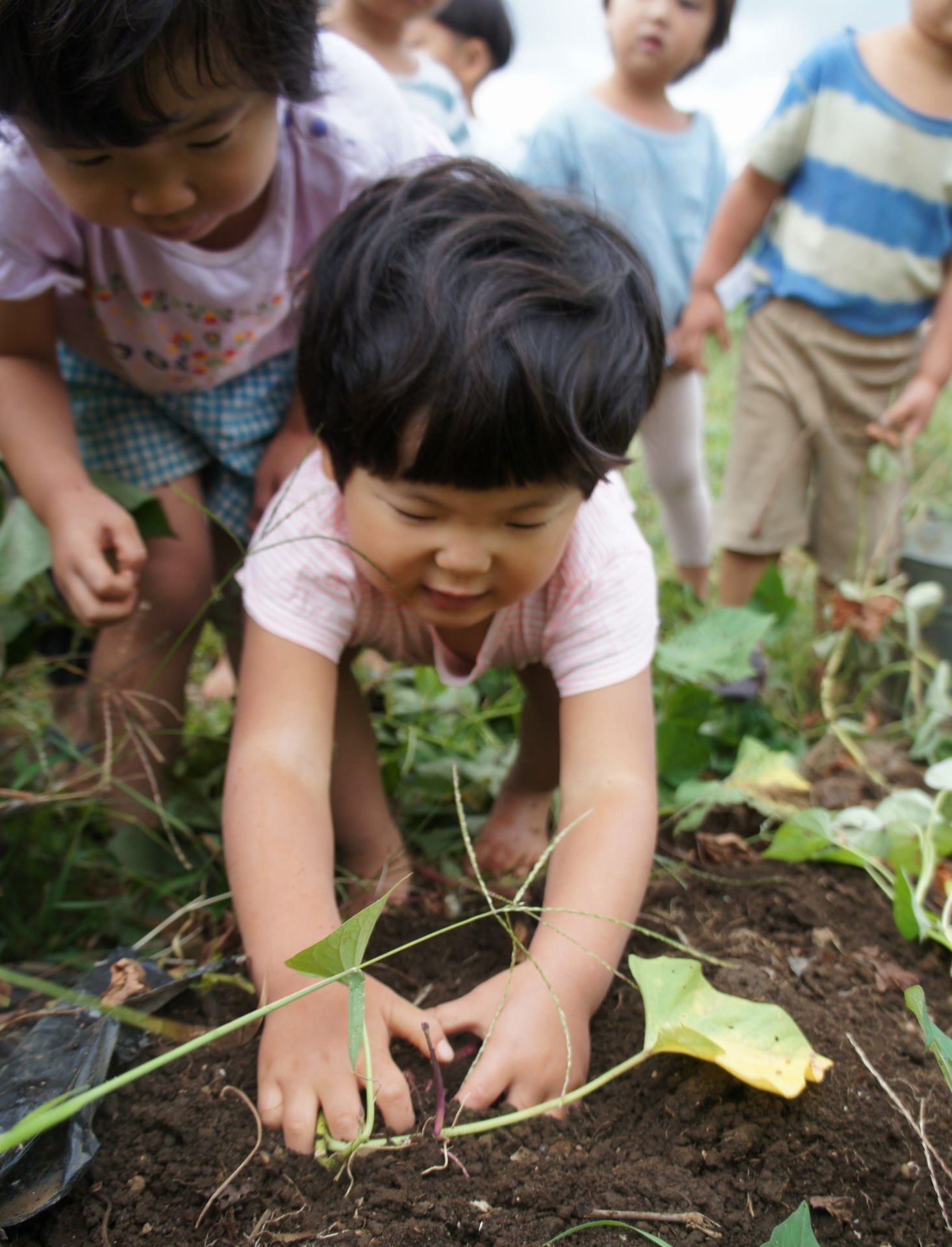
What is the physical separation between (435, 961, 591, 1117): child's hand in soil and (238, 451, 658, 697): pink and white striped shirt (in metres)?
0.38

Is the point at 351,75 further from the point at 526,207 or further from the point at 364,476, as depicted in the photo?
the point at 364,476

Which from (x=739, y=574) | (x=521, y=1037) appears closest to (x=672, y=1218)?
(x=521, y=1037)

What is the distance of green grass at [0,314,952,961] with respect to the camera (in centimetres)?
145

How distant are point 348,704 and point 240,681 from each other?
0.24 meters

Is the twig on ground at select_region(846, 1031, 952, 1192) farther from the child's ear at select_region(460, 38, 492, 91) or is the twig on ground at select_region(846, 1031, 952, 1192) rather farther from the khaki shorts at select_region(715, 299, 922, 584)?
the child's ear at select_region(460, 38, 492, 91)

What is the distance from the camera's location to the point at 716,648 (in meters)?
1.77

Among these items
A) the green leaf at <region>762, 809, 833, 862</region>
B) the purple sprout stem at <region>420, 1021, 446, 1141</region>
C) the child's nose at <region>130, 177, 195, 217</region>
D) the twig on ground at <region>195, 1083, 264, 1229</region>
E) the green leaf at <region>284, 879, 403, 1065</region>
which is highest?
the child's nose at <region>130, 177, 195, 217</region>

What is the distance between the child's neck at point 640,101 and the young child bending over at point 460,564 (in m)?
1.70

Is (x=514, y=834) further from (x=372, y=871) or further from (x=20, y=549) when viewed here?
(x=20, y=549)

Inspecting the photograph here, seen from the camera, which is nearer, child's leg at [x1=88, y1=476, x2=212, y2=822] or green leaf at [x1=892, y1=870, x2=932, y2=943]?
green leaf at [x1=892, y1=870, x2=932, y2=943]

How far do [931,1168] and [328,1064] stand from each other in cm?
53

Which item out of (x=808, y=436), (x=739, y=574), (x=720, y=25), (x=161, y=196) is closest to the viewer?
(x=161, y=196)

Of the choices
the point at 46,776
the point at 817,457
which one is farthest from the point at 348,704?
the point at 817,457

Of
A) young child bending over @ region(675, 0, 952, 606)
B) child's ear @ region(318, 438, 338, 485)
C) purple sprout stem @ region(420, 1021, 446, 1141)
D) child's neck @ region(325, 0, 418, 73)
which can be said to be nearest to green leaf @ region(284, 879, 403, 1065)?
purple sprout stem @ region(420, 1021, 446, 1141)
